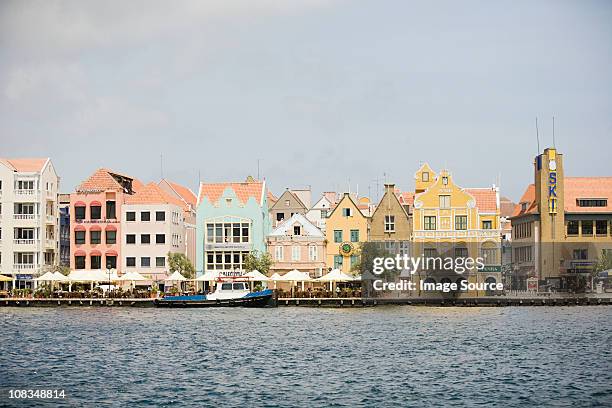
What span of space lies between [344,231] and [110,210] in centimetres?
3085

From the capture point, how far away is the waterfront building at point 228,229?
129 meters

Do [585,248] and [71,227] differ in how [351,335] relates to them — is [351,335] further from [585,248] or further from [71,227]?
[585,248]

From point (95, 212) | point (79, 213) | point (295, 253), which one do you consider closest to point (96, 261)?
point (95, 212)

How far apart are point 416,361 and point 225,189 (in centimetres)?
7604

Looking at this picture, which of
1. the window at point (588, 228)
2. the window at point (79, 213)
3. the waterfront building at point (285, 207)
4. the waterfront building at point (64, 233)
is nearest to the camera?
the window at point (79, 213)

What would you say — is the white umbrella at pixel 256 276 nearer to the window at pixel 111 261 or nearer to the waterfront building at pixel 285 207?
the window at pixel 111 261

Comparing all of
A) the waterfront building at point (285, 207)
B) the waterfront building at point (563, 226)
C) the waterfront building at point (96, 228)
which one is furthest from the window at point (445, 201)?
the waterfront building at point (96, 228)

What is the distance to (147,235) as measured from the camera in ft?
421

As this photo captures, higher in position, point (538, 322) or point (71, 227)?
point (71, 227)

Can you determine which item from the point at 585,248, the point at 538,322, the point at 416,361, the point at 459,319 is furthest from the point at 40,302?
the point at 585,248

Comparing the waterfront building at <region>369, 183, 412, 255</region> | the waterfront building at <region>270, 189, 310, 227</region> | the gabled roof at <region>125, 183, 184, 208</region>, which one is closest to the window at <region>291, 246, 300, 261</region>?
the waterfront building at <region>369, 183, 412, 255</region>

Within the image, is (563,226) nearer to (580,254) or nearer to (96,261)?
(580,254)

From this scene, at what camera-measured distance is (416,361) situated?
57781 millimetres

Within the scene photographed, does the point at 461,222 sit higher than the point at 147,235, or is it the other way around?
the point at 461,222
